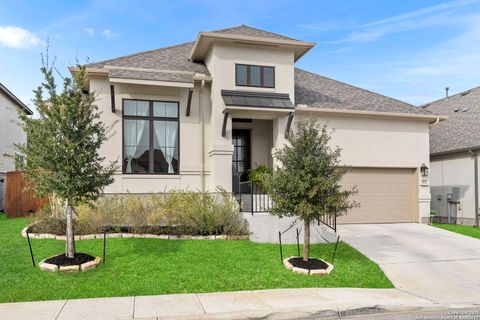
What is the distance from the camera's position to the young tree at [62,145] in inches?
324

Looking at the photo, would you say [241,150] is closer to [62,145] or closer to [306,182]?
[306,182]

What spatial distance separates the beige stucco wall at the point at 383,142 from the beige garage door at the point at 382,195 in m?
0.30

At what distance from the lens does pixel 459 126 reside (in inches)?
Result: 762

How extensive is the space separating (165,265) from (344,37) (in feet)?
36.2

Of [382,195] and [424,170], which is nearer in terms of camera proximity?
[382,195]

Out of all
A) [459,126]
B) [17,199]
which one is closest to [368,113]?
[459,126]

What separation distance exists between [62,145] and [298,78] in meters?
11.7

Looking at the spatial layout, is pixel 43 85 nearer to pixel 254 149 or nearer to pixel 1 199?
pixel 254 149

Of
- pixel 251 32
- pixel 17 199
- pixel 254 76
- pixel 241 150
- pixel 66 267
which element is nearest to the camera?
pixel 66 267

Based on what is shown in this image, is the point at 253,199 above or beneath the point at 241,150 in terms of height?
beneath

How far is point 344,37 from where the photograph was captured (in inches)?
602

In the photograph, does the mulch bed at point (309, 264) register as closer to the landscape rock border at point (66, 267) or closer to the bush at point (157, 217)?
the bush at point (157, 217)

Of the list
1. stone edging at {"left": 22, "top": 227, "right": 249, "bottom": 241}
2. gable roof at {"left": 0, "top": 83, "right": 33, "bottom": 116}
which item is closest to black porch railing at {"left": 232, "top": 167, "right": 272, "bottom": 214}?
stone edging at {"left": 22, "top": 227, "right": 249, "bottom": 241}

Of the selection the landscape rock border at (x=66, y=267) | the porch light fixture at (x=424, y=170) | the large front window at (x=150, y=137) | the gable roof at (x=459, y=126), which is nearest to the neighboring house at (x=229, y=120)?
the large front window at (x=150, y=137)
